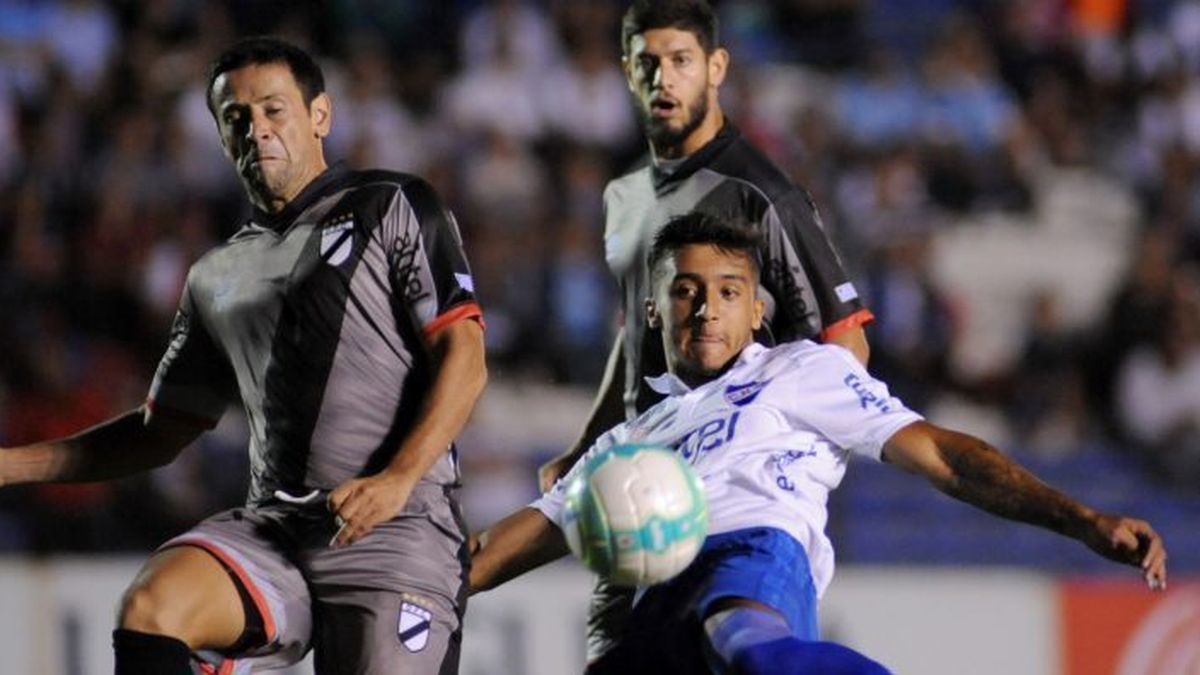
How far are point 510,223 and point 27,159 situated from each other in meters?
2.54

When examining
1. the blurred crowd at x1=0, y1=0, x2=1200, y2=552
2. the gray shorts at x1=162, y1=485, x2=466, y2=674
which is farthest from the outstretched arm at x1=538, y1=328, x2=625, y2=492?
the blurred crowd at x1=0, y1=0, x2=1200, y2=552

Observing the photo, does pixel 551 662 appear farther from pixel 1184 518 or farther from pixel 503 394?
pixel 1184 518

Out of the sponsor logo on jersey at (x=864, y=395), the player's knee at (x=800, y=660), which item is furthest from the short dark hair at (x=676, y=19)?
the player's knee at (x=800, y=660)

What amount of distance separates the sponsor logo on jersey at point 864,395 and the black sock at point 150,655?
1767 millimetres

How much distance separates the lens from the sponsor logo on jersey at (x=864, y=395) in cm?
539

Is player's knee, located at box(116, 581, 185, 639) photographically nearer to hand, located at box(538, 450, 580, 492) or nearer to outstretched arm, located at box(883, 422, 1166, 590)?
hand, located at box(538, 450, 580, 492)

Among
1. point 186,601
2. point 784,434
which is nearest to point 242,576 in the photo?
point 186,601

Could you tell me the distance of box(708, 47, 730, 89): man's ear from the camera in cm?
640

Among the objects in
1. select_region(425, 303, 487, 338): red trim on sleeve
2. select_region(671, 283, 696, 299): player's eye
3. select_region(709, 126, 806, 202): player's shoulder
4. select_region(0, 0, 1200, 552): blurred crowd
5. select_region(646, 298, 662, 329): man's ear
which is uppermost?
select_region(709, 126, 806, 202): player's shoulder

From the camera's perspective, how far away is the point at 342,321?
5.52 metres

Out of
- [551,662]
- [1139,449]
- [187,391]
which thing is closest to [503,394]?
[551,662]

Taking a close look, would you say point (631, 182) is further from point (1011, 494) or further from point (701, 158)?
point (1011, 494)

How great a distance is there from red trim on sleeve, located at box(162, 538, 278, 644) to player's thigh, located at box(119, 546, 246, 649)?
0.06ft

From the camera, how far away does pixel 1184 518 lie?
11.4 metres
